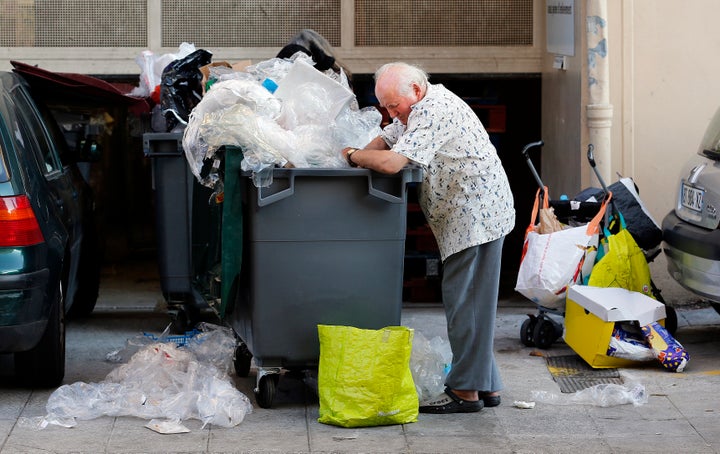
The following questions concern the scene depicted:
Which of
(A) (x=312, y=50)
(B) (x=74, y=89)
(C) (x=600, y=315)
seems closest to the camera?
(C) (x=600, y=315)

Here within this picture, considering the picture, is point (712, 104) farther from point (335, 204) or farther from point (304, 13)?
point (335, 204)

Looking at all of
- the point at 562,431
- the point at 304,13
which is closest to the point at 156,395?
the point at 562,431

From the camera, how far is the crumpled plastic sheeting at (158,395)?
536 cm

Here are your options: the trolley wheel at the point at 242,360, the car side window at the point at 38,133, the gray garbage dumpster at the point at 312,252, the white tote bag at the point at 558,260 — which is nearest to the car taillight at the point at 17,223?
the car side window at the point at 38,133

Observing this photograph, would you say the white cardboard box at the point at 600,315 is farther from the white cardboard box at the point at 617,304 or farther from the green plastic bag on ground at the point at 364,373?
the green plastic bag on ground at the point at 364,373

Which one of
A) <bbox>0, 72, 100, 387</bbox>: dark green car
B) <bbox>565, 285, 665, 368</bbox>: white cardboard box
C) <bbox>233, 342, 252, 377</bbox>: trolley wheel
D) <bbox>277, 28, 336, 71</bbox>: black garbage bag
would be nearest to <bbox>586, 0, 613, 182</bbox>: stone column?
<bbox>565, 285, 665, 368</bbox>: white cardboard box

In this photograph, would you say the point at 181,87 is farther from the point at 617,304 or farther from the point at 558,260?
the point at 617,304

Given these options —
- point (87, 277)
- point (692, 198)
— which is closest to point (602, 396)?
point (692, 198)

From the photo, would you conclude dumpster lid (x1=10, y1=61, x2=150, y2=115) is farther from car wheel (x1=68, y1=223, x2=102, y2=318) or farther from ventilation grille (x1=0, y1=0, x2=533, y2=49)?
ventilation grille (x1=0, y1=0, x2=533, y2=49)

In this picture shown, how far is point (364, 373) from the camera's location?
16.9 feet

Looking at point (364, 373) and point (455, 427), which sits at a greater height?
point (364, 373)

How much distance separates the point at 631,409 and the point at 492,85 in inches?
154

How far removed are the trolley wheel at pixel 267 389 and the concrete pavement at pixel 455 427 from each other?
0.05 metres

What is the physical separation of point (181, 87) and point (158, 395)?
2.21 meters
